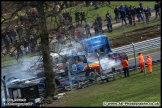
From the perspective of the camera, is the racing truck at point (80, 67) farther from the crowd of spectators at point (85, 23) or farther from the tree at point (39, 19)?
the tree at point (39, 19)

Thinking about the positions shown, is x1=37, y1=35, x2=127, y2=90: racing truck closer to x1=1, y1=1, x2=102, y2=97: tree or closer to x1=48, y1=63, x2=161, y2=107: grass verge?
x1=48, y1=63, x2=161, y2=107: grass verge

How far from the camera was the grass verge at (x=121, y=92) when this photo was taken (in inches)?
804

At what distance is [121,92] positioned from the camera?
893 inches

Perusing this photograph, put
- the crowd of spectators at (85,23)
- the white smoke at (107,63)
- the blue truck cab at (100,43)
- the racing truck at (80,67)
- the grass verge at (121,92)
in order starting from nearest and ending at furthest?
the grass verge at (121,92)
the crowd of spectators at (85,23)
the racing truck at (80,67)
the white smoke at (107,63)
the blue truck cab at (100,43)

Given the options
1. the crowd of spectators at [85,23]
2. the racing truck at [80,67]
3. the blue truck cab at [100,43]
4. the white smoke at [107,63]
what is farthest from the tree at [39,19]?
the blue truck cab at [100,43]

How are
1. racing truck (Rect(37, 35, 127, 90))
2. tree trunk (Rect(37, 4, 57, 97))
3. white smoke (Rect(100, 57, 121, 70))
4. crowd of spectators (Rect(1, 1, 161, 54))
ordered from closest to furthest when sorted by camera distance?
tree trunk (Rect(37, 4, 57, 97))
crowd of spectators (Rect(1, 1, 161, 54))
racing truck (Rect(37, 35, 127, 90))
white smoke (Rect(100, 57, 121, 70))

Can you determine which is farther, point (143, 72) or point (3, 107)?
point (143, 72)

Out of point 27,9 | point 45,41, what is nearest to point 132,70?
point 45,41

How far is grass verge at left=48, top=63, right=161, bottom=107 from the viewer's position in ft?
67.0

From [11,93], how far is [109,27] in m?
17.3

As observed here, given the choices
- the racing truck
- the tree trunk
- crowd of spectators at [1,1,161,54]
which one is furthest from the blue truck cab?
the tree trunk

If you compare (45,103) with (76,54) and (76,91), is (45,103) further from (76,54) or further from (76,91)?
(76,54)

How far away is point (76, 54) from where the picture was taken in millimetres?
29266

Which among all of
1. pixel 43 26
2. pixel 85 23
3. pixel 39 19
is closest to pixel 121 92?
pixel 43 26
